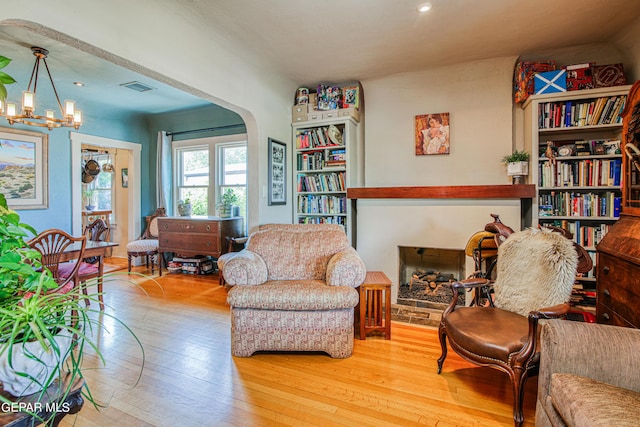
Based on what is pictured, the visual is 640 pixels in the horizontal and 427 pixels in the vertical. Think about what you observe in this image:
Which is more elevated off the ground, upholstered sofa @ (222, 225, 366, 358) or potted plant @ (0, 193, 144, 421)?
potted plant @ (0, 193, 144, 421)

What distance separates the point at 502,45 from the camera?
294cm

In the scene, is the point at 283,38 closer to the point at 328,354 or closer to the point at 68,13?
the point at 68,13

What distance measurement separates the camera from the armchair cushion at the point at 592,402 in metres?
0.95

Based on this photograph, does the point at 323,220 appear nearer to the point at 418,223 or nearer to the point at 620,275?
the point at 418,223

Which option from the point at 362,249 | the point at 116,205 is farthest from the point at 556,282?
the point at 116,205

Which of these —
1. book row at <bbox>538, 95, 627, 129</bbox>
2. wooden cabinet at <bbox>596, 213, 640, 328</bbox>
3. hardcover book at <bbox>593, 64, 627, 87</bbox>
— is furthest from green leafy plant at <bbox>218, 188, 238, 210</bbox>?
hardcover book at <bbox>593, 64, 627, 87</bbox>

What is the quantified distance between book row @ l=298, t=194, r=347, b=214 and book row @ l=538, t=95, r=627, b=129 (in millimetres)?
2173

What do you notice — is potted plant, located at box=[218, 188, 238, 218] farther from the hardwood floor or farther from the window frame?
the hardwood floor

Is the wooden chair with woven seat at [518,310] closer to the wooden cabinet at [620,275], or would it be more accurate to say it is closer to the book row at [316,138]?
the wooden cabinet at [620,275]

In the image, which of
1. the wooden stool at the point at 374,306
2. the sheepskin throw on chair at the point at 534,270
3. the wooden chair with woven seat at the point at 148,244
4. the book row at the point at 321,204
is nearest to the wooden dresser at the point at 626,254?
the sheepskin throw on chair at the point at 534,270

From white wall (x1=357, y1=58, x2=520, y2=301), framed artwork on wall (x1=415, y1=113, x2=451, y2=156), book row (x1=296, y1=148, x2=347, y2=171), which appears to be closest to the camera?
white wall (x1=357, y1=58, x2=520, y2=301)

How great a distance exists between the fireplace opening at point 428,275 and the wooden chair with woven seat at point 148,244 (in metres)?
3.44

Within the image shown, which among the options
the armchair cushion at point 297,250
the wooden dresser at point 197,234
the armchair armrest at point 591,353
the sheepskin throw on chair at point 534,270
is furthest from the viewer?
the wooden dresser at point 197,234

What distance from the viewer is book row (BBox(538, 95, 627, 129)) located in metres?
2.77
